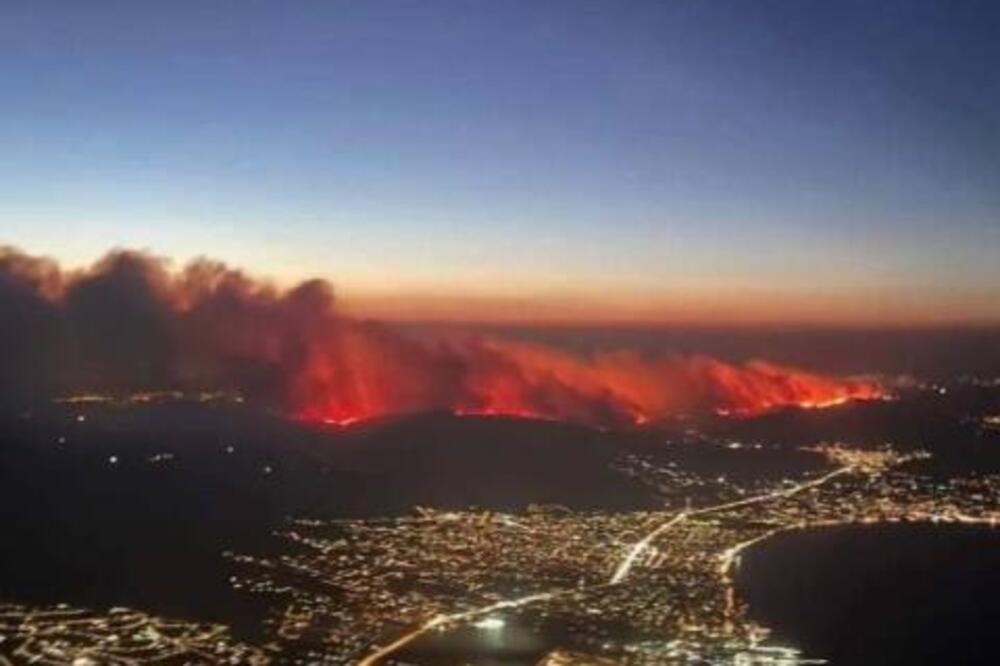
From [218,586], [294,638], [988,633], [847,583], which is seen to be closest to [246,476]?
[218,586]

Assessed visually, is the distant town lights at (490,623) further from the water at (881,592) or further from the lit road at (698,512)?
the water at (881,592)

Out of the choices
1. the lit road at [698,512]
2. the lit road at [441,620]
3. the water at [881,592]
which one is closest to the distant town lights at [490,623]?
the lit road at [441,620]

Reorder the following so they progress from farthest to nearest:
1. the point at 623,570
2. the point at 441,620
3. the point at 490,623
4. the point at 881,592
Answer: the point at 623,570 → the point at 881,592 → the point at 441,620 → the point at 490,623

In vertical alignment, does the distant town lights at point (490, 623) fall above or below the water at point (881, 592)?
above

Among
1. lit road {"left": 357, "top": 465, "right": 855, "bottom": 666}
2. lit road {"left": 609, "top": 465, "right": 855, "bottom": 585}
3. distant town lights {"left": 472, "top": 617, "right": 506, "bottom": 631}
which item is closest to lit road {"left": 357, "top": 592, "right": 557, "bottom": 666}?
lit road {"left": 357, "top": 465, "right": 855, "bottom": 666}

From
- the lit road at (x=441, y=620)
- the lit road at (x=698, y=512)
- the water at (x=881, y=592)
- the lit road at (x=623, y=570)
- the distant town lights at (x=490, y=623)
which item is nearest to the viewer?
the lit road at (x=441, y=620)

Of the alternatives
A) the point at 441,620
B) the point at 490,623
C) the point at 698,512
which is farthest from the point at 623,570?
the point at 698,512

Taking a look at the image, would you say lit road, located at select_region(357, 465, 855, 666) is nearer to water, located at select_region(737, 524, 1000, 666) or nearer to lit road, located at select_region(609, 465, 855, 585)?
lit road, located at select_region(609, 465, 855, 585)

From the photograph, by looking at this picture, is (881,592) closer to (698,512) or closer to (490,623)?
(490,623)

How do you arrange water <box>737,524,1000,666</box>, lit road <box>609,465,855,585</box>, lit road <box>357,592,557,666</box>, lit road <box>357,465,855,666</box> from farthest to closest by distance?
lit road <box>609,465,855,585</box>, water <box>737,524,1000,666</box>, lit road <box>357,465,855,666</box>, lit road <box>357,592,557,666</box>

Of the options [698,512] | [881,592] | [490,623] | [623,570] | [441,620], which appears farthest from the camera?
[698,512]

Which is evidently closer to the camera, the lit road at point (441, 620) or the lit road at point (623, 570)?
the lit road at point (441, 620)

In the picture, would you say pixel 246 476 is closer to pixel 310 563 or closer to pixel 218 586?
pixel 310 563
